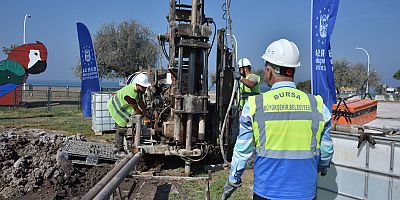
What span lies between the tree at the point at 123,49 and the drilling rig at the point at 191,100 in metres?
28.0

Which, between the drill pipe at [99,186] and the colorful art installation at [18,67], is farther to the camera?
the colorful art installation at [18,67]

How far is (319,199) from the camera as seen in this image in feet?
13.3

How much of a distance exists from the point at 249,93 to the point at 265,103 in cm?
553

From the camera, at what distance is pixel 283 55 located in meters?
2.74

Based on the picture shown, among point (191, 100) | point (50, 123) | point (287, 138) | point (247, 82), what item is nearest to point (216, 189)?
point (191, 100)

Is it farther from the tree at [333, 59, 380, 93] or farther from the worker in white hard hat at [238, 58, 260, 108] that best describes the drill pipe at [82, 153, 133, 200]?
the tree at [333, 59, 380, 93]

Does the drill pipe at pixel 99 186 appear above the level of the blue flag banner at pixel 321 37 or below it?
below

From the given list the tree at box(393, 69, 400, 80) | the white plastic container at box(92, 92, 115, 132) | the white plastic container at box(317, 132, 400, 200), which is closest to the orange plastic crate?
the white plastic container at box(317, 132, 400, 200)

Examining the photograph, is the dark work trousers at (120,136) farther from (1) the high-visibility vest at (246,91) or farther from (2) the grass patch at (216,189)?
(1) the high-visibility vest at (246,91)

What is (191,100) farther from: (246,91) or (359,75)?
(359,75)

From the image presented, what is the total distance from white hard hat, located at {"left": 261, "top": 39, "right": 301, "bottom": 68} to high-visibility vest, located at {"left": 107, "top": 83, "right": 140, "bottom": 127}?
4928 mm

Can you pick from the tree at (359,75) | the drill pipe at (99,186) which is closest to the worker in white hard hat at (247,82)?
the drill pipe at (99,186)

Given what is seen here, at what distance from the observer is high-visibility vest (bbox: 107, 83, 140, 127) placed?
740cm

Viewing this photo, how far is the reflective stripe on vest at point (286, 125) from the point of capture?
8.55 feet
